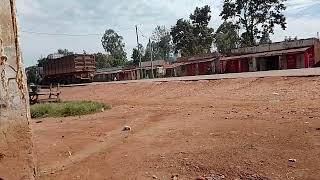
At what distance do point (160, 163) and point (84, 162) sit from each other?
4.43 ft

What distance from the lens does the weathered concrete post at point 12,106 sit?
404cm

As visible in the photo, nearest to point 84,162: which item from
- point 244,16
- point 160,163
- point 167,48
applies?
point 160,163

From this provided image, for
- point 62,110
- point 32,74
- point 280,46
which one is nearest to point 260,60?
point 280,46

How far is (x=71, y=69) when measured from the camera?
143 ft

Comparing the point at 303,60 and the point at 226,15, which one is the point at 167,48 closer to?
the point at 226,15

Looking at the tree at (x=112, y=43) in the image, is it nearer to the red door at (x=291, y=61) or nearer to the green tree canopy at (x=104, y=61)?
the green tree canopy at (x=104, y=61)

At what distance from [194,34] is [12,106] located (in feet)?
234

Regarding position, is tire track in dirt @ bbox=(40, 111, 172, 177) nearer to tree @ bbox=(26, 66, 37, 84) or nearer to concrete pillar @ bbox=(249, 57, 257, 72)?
concrete pillar @ bbox=(249, 57, 257, 72)

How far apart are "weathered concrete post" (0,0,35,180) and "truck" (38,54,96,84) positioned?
39051mm

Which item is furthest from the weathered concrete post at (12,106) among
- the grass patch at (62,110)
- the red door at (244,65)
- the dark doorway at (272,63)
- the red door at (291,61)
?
the red door at (244,65)

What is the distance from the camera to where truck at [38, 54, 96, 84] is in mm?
43188

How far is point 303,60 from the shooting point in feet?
129

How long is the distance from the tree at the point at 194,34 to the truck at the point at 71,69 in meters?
31.3

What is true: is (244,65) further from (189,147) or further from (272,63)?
(189,147)
